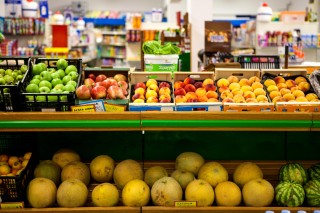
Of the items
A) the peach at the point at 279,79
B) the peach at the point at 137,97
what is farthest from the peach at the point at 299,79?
the peach at the point at 137,97

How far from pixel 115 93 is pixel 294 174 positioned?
127 cm

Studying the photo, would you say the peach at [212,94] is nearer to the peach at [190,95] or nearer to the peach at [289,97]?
the peach at [190,95]

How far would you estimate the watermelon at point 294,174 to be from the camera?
2.77 meters

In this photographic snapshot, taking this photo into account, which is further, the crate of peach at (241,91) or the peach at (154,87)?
the peach at (154,87)

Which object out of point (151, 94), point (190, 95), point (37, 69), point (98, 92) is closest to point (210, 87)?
point (190, 95)

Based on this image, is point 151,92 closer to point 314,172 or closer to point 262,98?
point 262,98

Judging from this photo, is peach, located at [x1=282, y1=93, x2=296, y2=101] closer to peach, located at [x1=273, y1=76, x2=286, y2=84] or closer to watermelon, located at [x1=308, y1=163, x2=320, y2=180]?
peach, located at [x1=273, y1=76, x2=286, y2=84]

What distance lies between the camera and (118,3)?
2066 centimetres

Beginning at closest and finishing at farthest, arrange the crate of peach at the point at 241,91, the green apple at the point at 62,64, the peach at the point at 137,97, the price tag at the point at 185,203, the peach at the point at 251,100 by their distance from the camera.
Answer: the price tag at the point at 185,203, the crate of peach at the point at 241,91, the peach at the point at 251,100, the peach at the point at 137,97, the green apple at the point at 62,64

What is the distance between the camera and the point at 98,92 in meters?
2.93

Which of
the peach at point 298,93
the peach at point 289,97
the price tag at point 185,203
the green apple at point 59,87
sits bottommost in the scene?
the price tag at point 185,203

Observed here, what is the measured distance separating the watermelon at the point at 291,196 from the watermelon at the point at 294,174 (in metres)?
0.13

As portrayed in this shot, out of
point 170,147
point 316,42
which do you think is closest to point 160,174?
point 170,147

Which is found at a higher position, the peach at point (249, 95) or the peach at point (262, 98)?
the peach at point (249, 95)
